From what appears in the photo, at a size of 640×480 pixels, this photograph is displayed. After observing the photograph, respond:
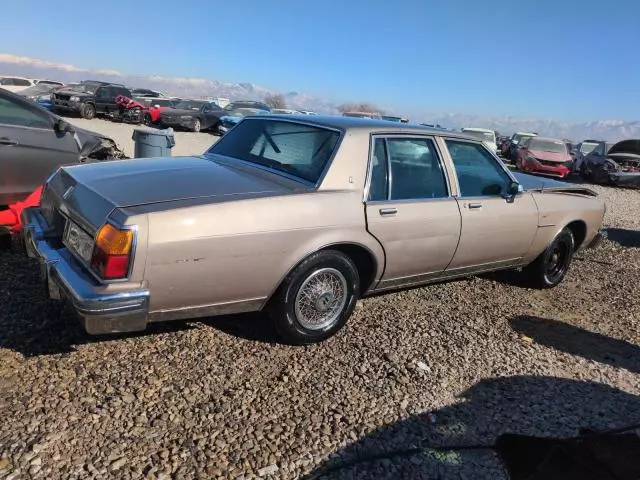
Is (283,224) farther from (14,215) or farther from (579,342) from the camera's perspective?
(14,215)

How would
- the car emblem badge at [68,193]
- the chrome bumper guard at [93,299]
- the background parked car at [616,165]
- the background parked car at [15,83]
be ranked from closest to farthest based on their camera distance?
the chrome bumper guard at [93,299] < the car emblem badge at [68,193] < the background parked car at [616,165] < the background parked car at [15,83]

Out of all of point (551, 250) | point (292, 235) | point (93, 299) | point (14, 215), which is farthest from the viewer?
point (551, 250)

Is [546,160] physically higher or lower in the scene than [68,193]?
lower

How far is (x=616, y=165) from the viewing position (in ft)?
55.7

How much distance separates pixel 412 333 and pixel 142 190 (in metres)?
2.23

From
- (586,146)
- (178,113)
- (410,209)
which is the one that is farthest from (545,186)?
(586,146)

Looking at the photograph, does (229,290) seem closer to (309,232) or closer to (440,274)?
(309,232)

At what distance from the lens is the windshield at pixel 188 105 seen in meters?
25.3

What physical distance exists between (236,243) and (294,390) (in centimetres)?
93

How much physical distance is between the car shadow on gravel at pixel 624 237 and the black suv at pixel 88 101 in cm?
2276

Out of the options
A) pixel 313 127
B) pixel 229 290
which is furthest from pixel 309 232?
pixel 313 127

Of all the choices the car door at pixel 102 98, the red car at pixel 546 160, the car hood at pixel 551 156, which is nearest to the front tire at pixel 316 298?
the red car at pixel 546 160

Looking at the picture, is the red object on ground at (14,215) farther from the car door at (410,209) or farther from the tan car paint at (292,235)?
the car door at (410,209)

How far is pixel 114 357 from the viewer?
10.5 feet
